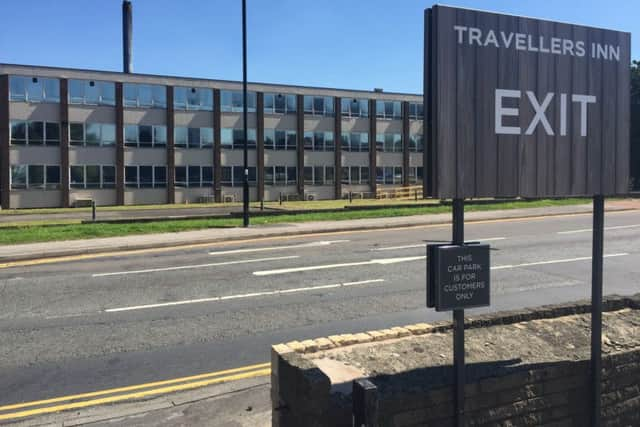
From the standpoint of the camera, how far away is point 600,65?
4.50 metres

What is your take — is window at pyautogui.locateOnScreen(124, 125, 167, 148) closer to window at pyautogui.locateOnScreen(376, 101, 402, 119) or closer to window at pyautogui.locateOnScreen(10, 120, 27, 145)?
window at pyautogui.locateOnScreen(10, 120, 27, 145)

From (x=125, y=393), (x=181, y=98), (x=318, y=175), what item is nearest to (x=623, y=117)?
(x=125, y=393)

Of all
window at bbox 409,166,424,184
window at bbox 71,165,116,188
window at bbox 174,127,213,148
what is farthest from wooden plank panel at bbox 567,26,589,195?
window at bbox 409,166,424,184

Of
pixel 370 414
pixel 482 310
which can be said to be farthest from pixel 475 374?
pixel 482 310

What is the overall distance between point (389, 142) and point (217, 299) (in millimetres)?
48321

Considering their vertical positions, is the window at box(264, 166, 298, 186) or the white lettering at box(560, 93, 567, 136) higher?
the window at box(264, 166, 298, 186)

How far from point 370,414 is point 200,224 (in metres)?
19.3

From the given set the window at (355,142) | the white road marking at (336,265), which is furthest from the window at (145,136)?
the white road marking at (336,265)

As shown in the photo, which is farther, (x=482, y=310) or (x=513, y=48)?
(x=482, y=310)

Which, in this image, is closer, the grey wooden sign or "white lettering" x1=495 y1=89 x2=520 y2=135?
the grey wooden sign

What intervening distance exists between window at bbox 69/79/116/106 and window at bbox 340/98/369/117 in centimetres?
2093

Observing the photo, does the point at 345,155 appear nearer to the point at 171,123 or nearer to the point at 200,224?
the point at 171,123

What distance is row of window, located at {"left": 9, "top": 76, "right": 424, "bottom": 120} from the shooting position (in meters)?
41.7

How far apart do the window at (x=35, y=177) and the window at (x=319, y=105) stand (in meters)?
22.1
